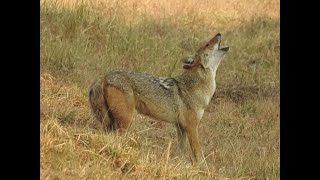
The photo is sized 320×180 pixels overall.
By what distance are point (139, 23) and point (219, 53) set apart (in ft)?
18.0

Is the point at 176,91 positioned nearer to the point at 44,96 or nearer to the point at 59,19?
the point at 44,96

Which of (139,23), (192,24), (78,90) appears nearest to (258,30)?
(192,24)

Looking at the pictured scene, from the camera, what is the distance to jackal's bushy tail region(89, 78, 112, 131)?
8289mm

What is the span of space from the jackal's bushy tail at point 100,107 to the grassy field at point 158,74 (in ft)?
0.87

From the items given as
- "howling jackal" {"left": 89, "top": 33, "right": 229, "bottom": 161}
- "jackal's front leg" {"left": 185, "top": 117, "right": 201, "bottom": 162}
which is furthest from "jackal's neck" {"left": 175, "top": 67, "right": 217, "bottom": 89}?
"jackal's front leg" {"left": 185, "top": 117, "right": 201, "bottom": 162}

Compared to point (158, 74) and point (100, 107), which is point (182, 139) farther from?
point (158, 74)

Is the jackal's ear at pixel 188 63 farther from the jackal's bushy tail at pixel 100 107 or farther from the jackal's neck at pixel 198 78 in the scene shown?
the jackal's bushy tail at pixel 100 107

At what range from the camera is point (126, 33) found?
1332 centimetres

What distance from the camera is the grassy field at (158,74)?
24.2ft
